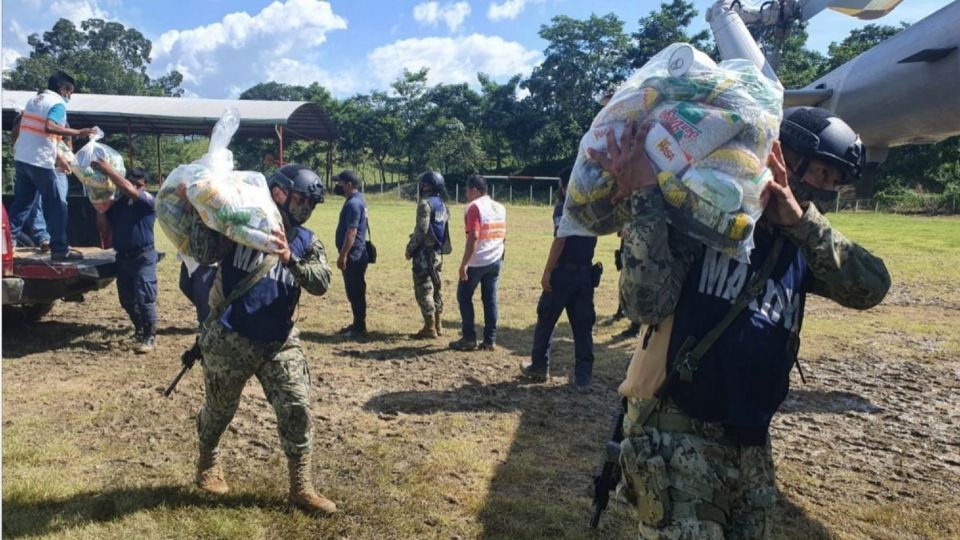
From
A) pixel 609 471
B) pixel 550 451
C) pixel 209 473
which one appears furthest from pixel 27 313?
pixel 609 471

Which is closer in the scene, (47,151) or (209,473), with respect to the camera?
(209,473)

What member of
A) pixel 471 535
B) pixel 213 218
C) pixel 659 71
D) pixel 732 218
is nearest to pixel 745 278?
pixel 732 218

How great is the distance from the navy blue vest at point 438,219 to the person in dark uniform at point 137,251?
293 cm

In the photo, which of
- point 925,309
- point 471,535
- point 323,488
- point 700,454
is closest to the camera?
point 700,454

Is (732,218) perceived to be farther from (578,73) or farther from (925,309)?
(578,73)

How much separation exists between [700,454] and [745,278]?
23.6 inches

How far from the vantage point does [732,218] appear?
2010 mm

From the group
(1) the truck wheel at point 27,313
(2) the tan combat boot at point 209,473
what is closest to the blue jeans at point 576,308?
(2) the tan combat boot at point 209,473

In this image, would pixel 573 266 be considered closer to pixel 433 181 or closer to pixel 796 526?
pixel 433 181

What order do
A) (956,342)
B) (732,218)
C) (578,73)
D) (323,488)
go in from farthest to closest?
(578,73)
(956,342)
(323,488)
(732,218)

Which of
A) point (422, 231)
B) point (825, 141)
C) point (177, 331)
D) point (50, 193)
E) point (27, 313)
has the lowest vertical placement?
point (177, 331)

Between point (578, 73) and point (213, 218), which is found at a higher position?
point (578, 73)

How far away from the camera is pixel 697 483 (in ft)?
7.22

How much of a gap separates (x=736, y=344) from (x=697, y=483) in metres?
0.47
